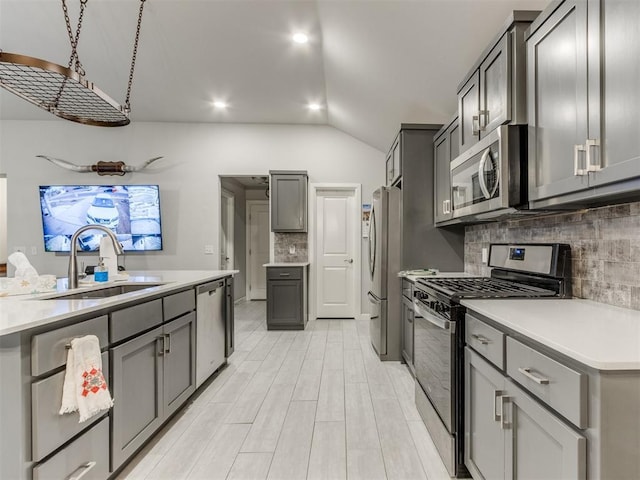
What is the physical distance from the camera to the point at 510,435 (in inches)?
45.8

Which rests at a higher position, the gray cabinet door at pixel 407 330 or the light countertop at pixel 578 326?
the light countertop at pixel 578 326

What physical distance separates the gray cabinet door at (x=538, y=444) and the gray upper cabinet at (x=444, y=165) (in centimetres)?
170

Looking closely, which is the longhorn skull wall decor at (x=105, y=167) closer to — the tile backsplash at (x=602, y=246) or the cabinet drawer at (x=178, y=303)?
the cabinet drawer at (x=178, y=303)

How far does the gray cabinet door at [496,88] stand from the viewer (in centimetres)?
161

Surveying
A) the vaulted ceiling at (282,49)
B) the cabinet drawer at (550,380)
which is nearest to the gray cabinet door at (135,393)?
the cabinet drawer at (550,380)

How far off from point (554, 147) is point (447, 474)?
1.66m

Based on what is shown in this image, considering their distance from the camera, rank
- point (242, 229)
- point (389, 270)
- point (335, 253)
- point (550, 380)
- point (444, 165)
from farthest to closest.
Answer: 1. point (242, 229)
2. point (335, 253)
3. point (389, 270)
4. point (444, 165)
5. point (550, 380)

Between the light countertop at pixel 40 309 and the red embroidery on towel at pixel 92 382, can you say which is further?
the red embroidery on towel at pixel 92 382

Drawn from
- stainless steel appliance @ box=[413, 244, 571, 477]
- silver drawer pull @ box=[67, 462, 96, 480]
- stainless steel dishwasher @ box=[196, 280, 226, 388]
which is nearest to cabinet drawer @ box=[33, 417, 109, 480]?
silver drawer pull @ box=[67, 462, 96, 480]

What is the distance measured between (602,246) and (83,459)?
2506 mm

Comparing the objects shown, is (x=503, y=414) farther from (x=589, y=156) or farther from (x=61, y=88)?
(x=61, y=88)

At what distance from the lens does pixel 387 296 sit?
325 cm

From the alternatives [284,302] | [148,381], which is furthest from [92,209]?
[148,381]

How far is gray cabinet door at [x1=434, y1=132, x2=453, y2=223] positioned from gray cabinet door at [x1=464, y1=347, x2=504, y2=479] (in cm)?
146
